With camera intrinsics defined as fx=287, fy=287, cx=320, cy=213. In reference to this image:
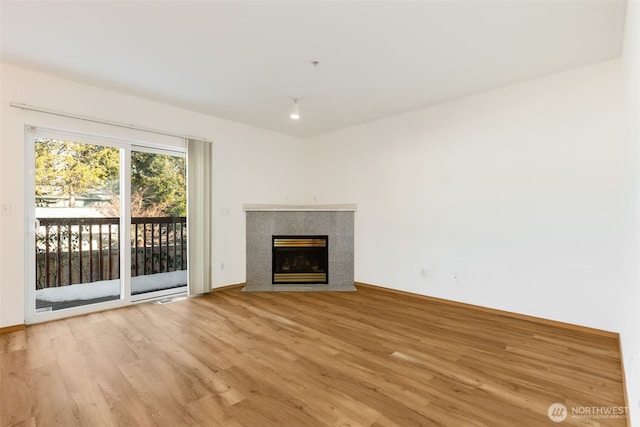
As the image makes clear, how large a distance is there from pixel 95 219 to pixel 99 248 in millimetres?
419

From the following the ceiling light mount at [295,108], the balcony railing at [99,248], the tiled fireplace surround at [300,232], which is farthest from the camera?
the tiled fireplace surround at [300,232]

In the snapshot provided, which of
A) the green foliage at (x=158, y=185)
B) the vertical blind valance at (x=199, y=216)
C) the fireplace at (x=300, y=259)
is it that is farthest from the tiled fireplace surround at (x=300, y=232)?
the green foliage at (x=158, y=185)

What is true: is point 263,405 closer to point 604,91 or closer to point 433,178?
point 433,178

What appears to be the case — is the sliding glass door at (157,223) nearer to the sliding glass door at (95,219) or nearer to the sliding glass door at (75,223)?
the sliding glass door at (95,219)

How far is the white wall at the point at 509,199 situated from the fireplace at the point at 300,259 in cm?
63

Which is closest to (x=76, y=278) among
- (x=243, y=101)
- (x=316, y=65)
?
(x=243, y=101)

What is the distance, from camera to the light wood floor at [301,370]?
171cm

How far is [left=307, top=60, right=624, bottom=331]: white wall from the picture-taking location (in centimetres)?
279

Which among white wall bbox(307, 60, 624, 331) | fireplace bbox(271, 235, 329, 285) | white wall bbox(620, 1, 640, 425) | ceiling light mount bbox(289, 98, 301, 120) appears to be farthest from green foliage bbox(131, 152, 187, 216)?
white wall bbox(620, 1, 640, 425)

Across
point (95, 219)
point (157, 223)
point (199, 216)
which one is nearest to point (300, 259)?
point (199, 216)

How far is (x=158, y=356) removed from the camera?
2385 mm

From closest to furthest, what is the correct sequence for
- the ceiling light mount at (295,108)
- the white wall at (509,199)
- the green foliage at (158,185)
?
the white wall at (509,199) < the ceiling light mount at (295,108) < the green foliage at (158,185)

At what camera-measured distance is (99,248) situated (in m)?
3.80

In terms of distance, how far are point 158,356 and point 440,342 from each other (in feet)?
8.09
